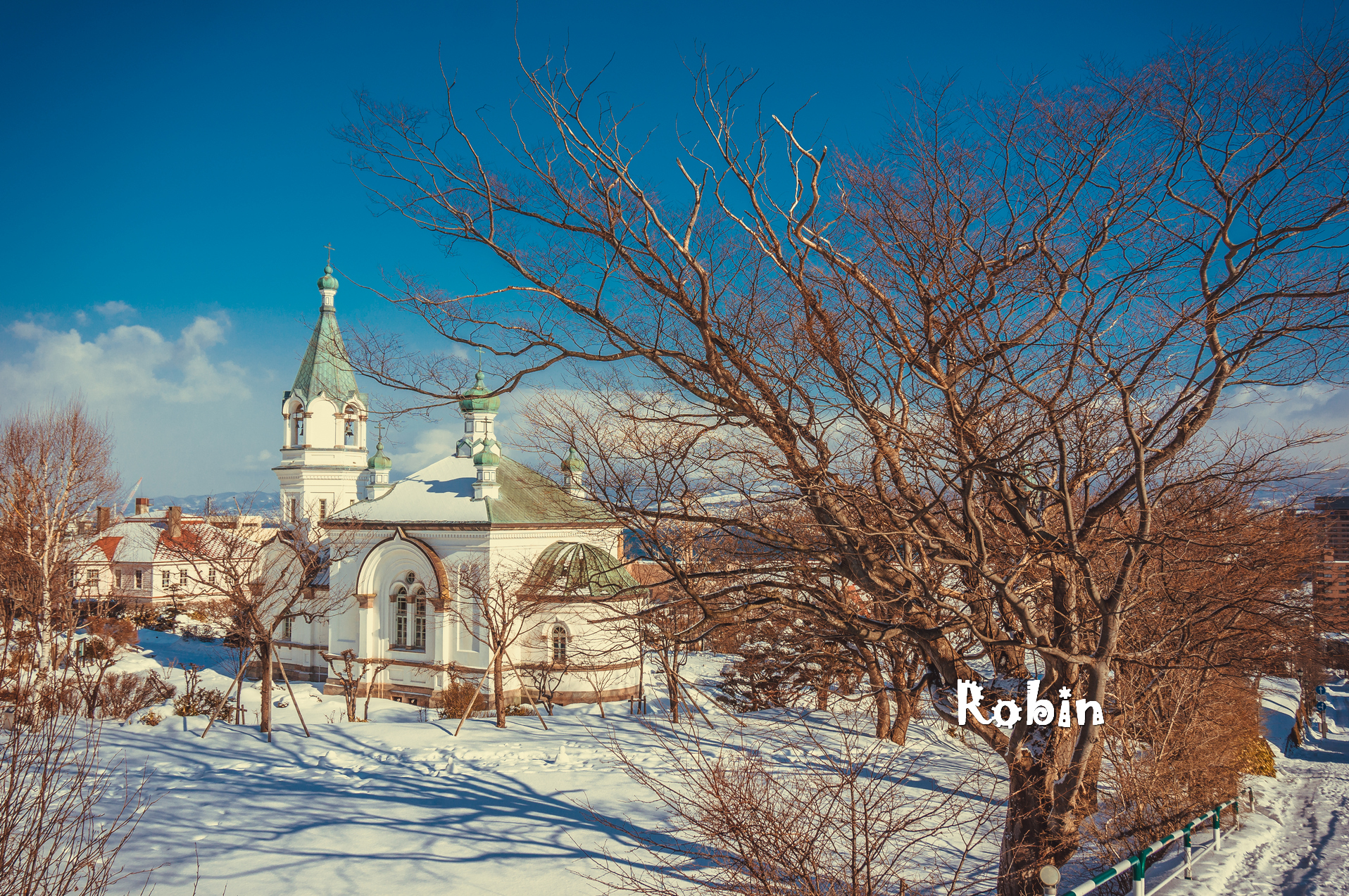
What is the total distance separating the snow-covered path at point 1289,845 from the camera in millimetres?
7305

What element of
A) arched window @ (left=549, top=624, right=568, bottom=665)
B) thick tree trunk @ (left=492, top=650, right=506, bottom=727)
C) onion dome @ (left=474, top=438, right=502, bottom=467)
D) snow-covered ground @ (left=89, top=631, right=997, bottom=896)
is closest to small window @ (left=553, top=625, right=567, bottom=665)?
arched window @ (left=549, top=624, right=568, bottom=665)

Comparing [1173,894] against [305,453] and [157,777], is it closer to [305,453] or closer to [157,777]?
[157,777]

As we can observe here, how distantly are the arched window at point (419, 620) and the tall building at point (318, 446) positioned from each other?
750cm

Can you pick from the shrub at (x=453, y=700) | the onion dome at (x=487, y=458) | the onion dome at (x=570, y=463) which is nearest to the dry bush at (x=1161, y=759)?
the onion dome at (x=570, y=463)

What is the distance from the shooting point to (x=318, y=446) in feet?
101

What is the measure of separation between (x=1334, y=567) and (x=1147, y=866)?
18.6m

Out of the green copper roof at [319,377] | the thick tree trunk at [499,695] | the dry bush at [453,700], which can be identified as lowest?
the dry bush at [453,700]

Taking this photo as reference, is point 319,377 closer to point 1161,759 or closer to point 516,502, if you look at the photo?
point 516,502

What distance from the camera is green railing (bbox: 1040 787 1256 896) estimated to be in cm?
449

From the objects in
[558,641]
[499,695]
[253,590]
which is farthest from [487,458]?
[253,590]

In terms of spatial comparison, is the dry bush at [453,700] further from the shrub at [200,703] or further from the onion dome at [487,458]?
the onion dome at [487,458]

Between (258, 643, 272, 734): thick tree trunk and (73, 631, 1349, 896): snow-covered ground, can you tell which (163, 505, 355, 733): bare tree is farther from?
(73, 631, 1349, 896): snow-covered ground

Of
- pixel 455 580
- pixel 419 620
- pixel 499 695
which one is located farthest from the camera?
pixel 419 620

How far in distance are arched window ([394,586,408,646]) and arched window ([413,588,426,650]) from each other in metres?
0.31
